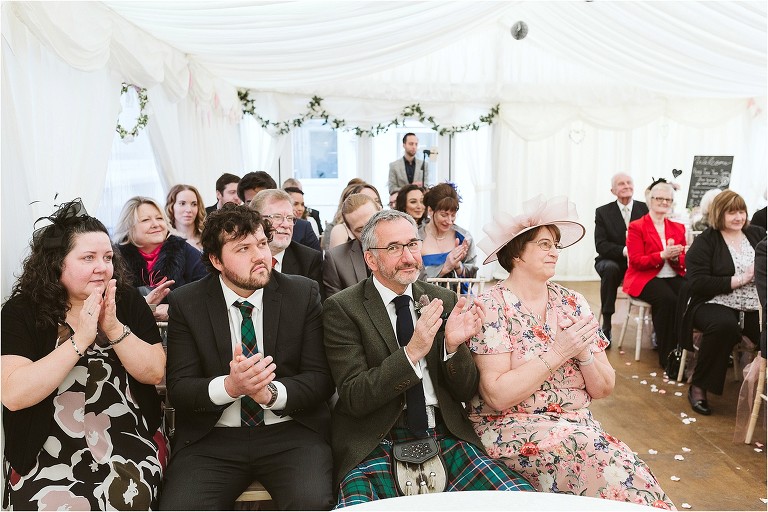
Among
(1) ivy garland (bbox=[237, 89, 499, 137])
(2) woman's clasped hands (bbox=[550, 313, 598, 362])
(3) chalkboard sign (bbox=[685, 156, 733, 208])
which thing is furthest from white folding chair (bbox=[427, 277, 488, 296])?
(3) chalkboard sign (bbox=[685, 156, 733, 208])

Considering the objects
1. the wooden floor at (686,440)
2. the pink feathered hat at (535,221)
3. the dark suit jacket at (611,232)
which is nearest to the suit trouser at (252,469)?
the pink feathered hat at (535,221)

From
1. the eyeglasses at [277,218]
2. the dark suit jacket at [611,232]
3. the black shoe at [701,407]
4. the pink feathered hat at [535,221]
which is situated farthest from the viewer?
the dark suit jacket at [611,232]

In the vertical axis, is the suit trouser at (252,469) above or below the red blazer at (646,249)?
below

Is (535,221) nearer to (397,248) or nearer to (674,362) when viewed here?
(397,248)

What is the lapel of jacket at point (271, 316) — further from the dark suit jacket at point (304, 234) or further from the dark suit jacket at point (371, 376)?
the dark suit jacket at point (304, 234)

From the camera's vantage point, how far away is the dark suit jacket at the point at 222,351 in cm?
237

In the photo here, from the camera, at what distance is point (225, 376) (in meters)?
2.27

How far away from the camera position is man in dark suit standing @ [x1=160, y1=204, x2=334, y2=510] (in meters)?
2.26

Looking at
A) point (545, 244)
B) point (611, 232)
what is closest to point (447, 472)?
point (545, 244)

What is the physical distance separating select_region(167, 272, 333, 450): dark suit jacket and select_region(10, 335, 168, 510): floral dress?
154 millimetres

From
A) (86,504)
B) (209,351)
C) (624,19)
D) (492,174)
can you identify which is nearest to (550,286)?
(209,351)

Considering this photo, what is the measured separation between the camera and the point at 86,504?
210 cm

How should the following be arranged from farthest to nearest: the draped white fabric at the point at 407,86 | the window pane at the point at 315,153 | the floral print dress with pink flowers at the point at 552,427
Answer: the window pane at the point at 315,153
the draped white fabric at the point at 407,86
the floral print dress with pink flowers at the point at 552,427

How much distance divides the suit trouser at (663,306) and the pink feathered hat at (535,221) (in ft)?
10.1
